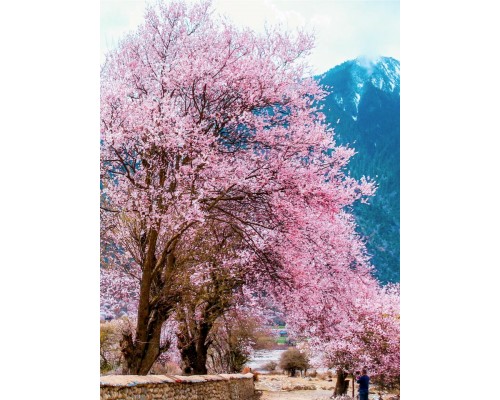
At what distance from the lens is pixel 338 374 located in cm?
495

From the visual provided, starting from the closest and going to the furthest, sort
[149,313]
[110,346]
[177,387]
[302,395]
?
[177,387], [302,395], [110,346], [149,313]

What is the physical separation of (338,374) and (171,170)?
216cm

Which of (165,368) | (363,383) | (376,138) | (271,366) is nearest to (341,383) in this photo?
(363,383)

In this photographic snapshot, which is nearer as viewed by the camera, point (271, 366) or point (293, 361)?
point (293, 361)

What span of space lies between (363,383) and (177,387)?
1.49 meters

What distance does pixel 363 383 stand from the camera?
191 inches

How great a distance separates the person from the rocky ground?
6 centimetres

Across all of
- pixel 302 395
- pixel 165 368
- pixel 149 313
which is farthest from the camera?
pixel 165 368

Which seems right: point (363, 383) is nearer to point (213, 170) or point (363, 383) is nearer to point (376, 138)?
point (376, 138)

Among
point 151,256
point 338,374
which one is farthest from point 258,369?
point 151,256

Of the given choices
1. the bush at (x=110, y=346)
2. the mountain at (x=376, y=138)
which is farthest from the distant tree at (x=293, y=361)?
the bush at (x=110, y=346)

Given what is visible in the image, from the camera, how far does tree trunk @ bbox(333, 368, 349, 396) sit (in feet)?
15.9

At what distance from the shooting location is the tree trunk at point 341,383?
4832mm
